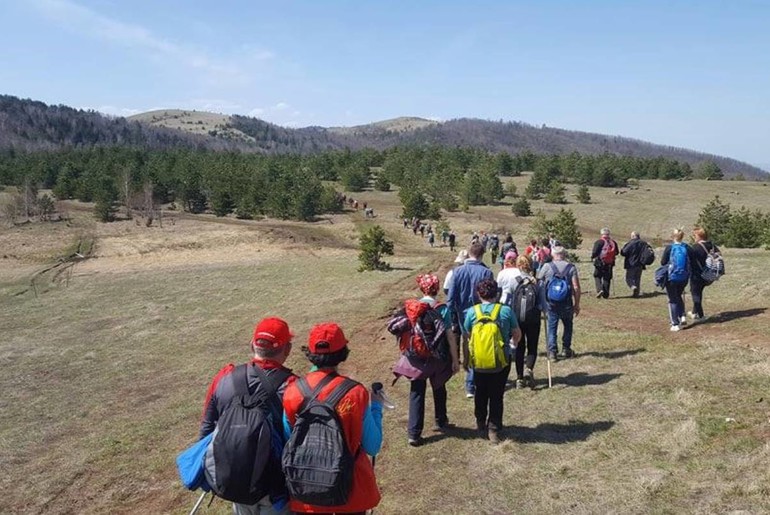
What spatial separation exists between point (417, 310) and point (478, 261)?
2.16m

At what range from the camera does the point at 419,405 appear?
729cm

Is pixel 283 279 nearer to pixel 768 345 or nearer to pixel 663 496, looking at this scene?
pixel 768 345

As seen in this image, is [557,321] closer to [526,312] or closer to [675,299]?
[526,312]

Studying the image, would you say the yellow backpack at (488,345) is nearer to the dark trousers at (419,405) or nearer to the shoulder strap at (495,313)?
the shoulder strap at (495,313)

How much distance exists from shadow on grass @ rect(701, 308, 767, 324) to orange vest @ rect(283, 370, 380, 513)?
34.3 feet

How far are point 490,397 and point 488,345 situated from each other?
0.80 metres

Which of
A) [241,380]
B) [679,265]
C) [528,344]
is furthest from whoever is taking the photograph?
[679,265]

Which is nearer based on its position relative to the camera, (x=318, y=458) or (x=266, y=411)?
(x=318, y=458)

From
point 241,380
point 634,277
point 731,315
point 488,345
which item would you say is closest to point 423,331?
point 488,345

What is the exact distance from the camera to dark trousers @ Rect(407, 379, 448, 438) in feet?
23.6

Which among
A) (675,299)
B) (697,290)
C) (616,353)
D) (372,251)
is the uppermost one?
(697,290)

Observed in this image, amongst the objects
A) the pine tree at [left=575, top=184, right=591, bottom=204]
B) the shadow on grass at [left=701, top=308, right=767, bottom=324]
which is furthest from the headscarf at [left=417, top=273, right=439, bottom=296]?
the pine tree at [left=575, top=184, right=591, bottom=204]

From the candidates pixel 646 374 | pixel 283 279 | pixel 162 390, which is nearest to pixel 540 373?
pixel 646 374

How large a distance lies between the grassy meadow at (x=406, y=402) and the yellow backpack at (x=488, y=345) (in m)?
1.14
